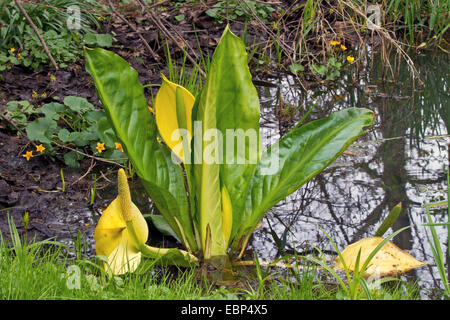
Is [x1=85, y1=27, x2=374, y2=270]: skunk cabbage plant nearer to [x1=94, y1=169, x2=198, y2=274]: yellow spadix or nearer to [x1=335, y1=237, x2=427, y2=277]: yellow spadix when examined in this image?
[x1=94, y1=169, x2=198, y2=274]: yellow spadix

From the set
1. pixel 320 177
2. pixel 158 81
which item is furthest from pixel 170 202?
pixel 158 81

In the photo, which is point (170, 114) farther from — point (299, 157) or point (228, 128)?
point (299, 157)

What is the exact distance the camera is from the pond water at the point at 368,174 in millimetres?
2365

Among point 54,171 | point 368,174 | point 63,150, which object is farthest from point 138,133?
point 368,174

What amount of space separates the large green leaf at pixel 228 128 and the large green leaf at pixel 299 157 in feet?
0.26

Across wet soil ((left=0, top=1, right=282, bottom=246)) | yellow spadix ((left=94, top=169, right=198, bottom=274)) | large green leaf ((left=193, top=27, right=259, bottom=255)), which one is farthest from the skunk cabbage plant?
wet soil ((left=0, top=1, right=282, bottom=246))

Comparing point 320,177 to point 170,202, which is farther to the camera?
point 320,177

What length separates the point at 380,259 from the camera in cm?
215

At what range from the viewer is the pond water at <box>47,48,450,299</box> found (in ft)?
7.76

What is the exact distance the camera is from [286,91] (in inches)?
158

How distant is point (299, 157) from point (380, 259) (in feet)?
1.67

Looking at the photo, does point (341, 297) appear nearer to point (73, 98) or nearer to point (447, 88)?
point (73, 98)

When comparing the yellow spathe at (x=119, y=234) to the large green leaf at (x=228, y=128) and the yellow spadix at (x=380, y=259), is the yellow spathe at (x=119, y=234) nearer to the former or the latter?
the large green leaf at (x=228, y=128)
